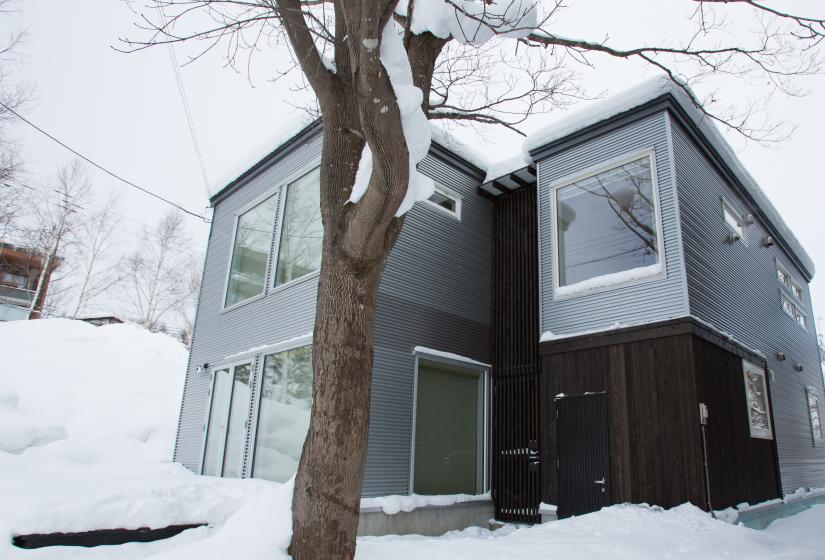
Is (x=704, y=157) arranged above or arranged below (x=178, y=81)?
below

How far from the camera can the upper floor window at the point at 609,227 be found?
24.4 ft

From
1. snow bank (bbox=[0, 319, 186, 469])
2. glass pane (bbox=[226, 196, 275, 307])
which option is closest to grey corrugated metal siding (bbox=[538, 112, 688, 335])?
glass pane (bbox=[226, 196, 275, 307])

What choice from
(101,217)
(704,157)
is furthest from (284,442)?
(101,217)

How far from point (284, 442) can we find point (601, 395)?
4431mm

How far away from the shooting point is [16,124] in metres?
10.7

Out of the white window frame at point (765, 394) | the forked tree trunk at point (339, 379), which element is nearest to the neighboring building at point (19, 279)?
the forked tree trunk at point (339, 379)

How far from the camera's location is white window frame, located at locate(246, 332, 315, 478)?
782cm

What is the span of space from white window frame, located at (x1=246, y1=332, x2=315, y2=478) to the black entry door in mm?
3786

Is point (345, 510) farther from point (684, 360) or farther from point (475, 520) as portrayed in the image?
point (475, 520)

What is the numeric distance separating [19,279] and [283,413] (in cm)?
2797

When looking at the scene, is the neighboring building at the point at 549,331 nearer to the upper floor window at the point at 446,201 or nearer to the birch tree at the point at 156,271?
the upper floor window at the point at 446,201

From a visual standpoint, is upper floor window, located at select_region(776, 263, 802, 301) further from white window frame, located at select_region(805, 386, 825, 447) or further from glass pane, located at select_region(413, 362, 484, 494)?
glass pane, located at select_region(413, 362, 484, 494)

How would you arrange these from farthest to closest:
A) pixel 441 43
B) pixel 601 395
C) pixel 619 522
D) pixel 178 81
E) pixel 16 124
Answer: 1. pixel 178 81
2. pixel 16 124
3. pixel 601 395
4. pixel 619 522
5. pixel 441 43

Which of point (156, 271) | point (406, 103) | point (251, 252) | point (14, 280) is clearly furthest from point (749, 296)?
point (14, 280)
